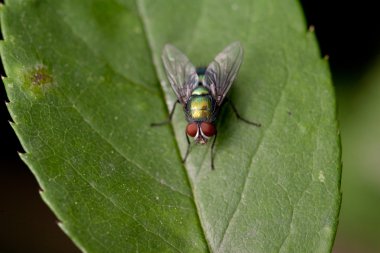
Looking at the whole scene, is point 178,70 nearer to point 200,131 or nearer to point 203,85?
point 203,85

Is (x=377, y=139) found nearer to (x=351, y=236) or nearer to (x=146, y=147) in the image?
(x=351, y=236)

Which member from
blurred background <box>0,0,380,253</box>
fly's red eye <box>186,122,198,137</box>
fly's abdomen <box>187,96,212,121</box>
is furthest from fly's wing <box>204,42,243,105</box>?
blurred background <box>0,0,380,253</box>

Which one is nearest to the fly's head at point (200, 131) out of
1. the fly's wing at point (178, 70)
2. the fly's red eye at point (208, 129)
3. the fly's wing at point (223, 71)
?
the fly's red eye at point (208, 129)

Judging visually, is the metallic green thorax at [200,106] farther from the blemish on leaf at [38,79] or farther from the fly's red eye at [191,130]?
the blemish on leaf at [38,79]

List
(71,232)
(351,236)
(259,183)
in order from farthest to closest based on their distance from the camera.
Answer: (351,236), (259,183), (71,232)

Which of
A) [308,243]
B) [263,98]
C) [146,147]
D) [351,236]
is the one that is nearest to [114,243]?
[146,147]

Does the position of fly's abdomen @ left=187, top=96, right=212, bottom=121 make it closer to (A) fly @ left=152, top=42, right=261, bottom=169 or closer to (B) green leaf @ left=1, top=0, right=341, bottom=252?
(A) fly @ left=152, top=42, right=261, bottom=169
